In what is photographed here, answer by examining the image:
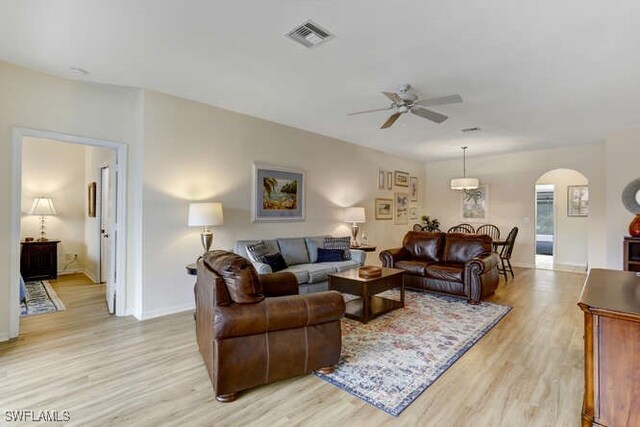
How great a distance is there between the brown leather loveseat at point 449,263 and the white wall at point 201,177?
1.58 meters

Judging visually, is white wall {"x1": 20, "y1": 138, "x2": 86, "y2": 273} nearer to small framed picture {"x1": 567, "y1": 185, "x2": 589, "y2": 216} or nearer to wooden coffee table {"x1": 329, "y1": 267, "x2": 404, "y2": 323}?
wooden coffee table {"x1": 329, "y1": 267, "x2": 404, "y2": 323}

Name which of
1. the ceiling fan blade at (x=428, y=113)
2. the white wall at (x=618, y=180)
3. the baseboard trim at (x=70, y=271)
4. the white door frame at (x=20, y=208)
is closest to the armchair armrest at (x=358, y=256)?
the ceiling fan blade at (x=428, y=113)

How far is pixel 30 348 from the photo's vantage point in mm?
2980

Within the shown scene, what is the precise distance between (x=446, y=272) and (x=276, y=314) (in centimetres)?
324

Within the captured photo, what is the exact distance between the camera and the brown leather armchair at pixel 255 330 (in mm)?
2105

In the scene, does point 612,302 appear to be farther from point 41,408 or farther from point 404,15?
point 41,408

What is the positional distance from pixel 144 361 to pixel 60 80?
3067mm

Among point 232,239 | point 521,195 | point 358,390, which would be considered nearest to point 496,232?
point 521,195

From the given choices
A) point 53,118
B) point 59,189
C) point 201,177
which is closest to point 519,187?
point 201,177

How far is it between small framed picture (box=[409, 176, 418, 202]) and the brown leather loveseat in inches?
117

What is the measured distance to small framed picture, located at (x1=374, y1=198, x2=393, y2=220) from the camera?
23.9 ft

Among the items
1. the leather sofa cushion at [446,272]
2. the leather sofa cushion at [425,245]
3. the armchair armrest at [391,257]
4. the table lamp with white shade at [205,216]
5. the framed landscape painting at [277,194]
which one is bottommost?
the leather sofa cushion at [446,272]

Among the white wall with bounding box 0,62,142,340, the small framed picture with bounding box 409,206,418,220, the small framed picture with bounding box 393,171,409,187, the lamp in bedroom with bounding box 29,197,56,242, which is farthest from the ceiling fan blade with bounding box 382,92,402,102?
the lamp in bedroom with bounding box 29,197,56,242

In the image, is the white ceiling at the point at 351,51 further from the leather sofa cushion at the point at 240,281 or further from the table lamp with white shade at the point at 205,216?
the leather sofa cushion at the point at 240,281
